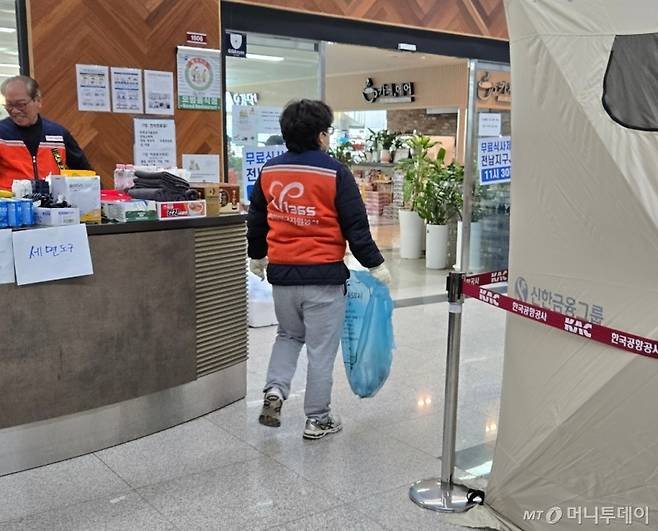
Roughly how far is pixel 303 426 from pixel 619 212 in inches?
79.1

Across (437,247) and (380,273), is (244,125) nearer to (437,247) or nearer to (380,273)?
(380,273)

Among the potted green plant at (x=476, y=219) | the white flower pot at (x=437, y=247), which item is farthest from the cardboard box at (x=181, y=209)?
the white flower pot at (x=437, y=247)

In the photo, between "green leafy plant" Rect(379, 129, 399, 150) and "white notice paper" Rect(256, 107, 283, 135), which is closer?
"white notice paper" Rect(256, 107, 283, 135)

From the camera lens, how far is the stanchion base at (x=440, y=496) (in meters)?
2.81

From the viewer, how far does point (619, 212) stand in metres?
2.22

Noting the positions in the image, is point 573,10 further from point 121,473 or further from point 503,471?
point 121,473

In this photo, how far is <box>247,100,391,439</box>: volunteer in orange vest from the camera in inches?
129

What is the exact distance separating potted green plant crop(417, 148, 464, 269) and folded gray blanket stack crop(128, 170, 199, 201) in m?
5.12

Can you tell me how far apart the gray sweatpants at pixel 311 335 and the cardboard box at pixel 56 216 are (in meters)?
0.97

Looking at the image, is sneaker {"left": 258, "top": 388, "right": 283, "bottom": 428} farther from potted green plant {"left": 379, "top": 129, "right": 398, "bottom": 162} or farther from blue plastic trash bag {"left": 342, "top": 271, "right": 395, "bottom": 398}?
potted green plant {"left": 379, "top": 129, "right": 398, "bottom": 162}

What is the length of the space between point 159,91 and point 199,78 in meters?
0.33

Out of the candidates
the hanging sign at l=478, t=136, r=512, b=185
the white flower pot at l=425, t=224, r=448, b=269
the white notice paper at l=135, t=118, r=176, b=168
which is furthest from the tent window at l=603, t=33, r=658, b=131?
the white flower pot at l=425, t=224, r=448, b=269

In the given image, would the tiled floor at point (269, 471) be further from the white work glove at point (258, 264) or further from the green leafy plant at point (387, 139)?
the green leafy plant at point (387, 139)

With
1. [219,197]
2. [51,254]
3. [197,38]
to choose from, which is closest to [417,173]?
[197,38]
